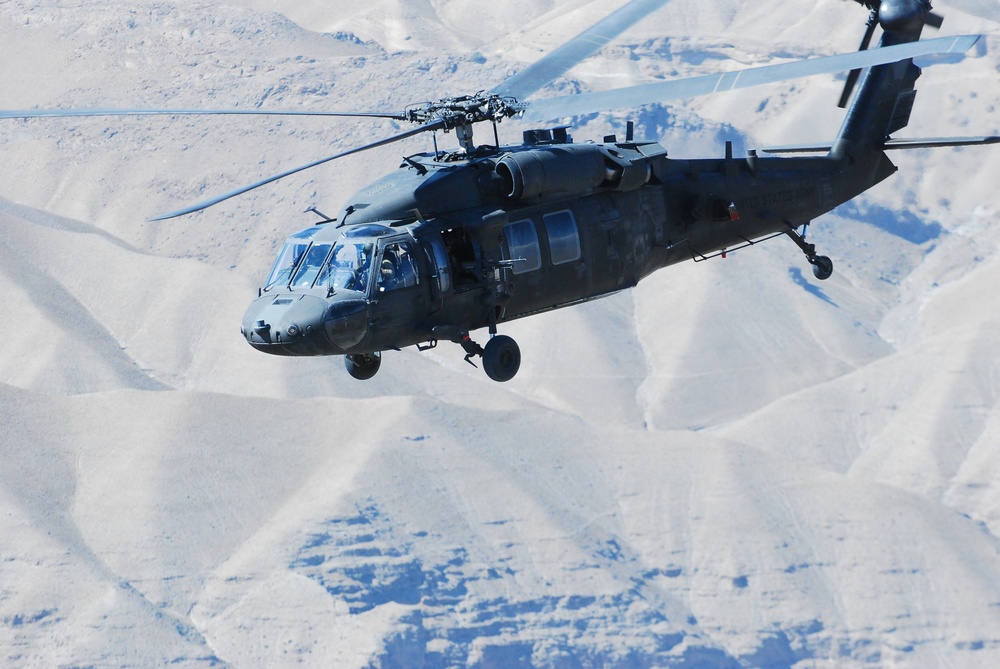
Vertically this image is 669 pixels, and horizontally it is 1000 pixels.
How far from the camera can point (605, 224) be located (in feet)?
88.4

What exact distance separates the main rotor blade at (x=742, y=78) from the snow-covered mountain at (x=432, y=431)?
3327 inches

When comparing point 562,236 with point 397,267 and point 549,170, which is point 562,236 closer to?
point 549,170

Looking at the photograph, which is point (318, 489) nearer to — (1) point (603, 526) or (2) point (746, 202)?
(1) point (603, 526)

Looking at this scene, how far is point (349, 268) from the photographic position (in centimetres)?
2384

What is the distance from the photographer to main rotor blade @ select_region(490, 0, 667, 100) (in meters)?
24.9

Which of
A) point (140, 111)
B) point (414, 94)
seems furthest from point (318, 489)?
point (140, 111)

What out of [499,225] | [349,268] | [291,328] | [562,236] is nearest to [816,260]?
[562,236]

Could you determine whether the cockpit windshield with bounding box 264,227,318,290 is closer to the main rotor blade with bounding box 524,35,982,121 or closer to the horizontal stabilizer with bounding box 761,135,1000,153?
the main rotor blade with bounding box 524,35,982,121

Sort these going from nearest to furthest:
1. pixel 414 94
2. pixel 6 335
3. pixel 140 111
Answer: pixel 140 111
pixel 6 335
pixel 414 94

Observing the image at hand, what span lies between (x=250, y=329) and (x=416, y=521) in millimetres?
90051

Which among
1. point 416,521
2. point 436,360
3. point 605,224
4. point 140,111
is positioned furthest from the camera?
point 436,360

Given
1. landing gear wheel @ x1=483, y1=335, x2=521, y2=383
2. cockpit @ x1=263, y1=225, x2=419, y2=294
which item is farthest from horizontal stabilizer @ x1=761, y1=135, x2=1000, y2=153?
cockpit @ x1=263, y1=225, x2=419, y2=294

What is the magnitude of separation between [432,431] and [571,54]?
94.7 meters

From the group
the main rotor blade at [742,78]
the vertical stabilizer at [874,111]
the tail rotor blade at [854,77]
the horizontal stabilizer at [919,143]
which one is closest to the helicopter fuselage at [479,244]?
the main rotor blade at [742,78]
